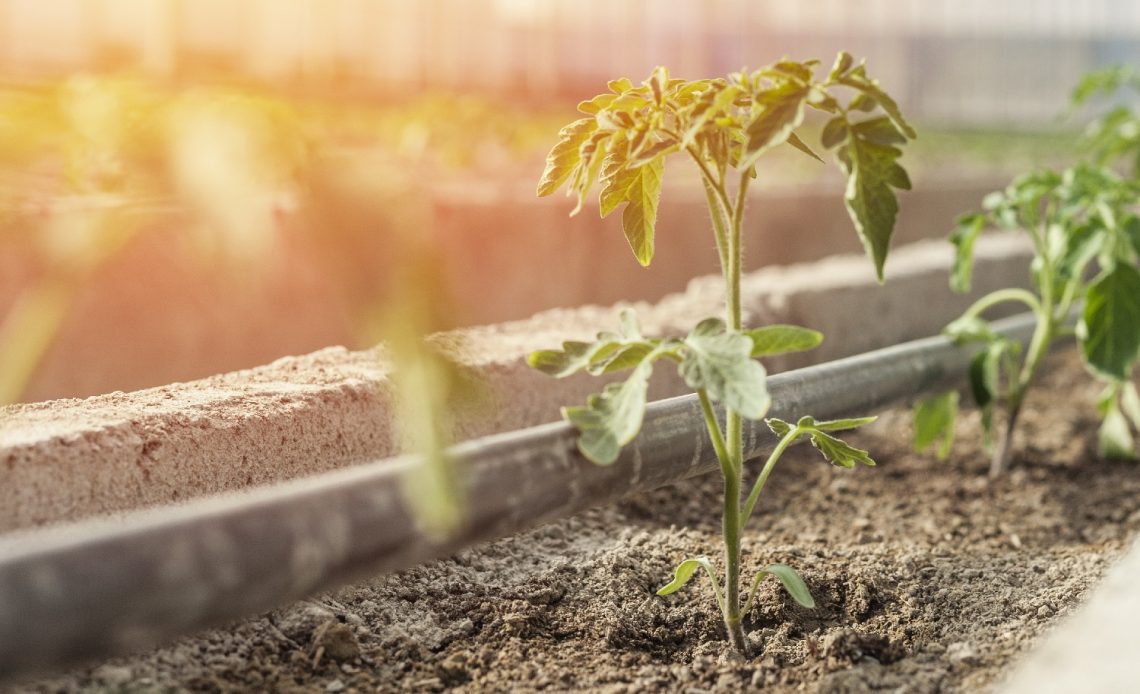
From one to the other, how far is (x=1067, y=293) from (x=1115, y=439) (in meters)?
0.45

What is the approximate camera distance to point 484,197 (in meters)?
5.44

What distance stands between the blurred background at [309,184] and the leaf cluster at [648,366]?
274 mm

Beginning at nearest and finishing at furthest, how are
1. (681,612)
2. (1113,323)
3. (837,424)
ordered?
(837,424)
(681,612)
(1113,323)

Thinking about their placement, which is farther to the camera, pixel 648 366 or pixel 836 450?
pixel 836 450

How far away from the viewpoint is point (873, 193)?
52.7 inches

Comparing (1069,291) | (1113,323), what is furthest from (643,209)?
(1069,291)

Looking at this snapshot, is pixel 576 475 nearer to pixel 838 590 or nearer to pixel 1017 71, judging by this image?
pixel 838 590

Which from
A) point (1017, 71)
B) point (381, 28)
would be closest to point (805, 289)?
point (381, 28)

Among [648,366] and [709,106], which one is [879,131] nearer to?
[709,106]

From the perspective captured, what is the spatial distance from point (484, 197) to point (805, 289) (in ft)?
8.39

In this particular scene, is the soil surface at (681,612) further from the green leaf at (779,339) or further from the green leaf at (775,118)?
the green leaf at (775,118)

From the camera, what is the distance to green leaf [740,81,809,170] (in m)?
1.29

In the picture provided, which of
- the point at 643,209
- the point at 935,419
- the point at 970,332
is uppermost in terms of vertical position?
the point at 643,209

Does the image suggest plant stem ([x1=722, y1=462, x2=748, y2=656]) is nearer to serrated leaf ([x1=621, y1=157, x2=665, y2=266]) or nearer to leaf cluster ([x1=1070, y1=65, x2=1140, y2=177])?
serrated leaf ([x1=621, y1=157, x2=665, y2=266])
